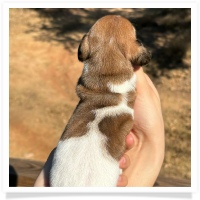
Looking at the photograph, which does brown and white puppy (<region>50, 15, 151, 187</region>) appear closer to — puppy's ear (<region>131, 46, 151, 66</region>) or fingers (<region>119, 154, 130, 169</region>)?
puppy's ear (<region>131, 46, 151, 66</region>)

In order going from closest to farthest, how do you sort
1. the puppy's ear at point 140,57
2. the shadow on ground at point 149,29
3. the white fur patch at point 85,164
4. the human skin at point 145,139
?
the white fur patch at point 85,164, the puppy's ear at point 140,57, the human skin at point 145,139, the shadow on ground at point 149,29

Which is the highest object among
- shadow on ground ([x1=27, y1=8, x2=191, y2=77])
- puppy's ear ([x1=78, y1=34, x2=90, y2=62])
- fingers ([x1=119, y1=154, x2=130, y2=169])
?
shadow on ground ([x1=27, y1=8, x2=191, y2=77])

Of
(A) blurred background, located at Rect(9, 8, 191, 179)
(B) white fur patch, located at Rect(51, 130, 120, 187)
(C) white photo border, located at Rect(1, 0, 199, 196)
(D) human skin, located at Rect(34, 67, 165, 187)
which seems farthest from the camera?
(A) blurred background, located at Rect(9, 8, 191, 179)

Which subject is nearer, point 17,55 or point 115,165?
point 115,165

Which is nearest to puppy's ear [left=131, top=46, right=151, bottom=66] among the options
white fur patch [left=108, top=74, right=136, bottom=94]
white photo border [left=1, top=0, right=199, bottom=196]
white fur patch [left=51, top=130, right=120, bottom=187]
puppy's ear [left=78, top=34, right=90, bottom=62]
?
white fur patch [left=108, top=74, right=136, bottom=94]

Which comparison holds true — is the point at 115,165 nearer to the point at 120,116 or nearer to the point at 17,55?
the point at 120,116

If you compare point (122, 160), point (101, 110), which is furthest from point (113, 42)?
point (122, 160)

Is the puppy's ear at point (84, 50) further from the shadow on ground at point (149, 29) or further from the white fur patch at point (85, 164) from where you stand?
the shadow on ground at point (149, 29)
